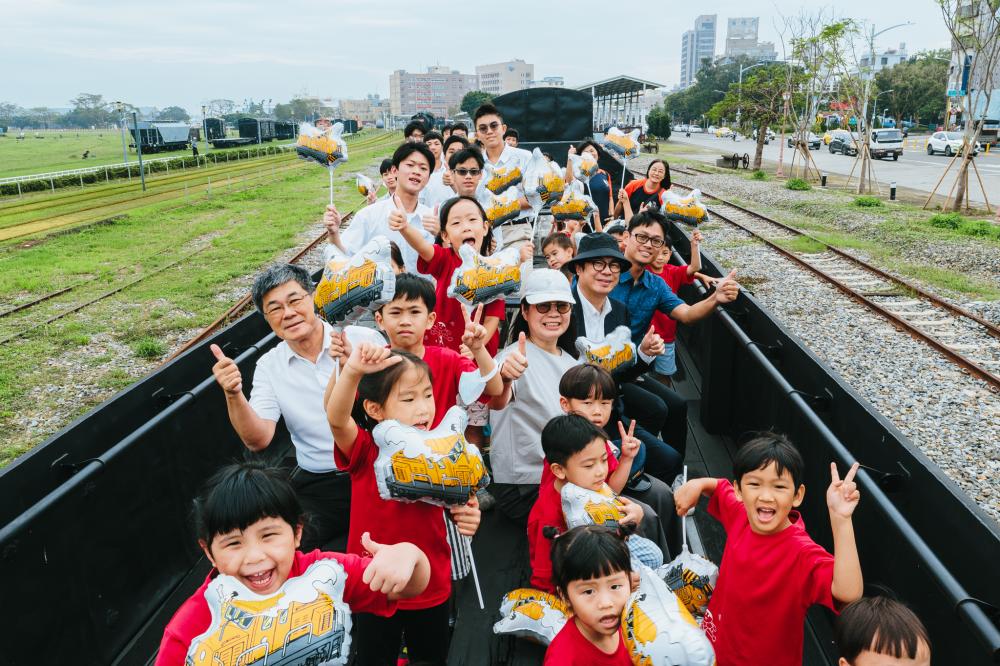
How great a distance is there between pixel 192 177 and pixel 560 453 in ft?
126

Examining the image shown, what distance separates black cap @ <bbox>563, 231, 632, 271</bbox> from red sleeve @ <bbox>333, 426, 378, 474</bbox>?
198cm

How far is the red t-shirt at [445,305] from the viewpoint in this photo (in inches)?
170

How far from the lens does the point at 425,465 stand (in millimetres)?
2123

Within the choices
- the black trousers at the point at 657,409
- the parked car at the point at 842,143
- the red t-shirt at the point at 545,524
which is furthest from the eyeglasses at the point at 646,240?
the parked car at the point at 842,143

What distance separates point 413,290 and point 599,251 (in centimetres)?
137

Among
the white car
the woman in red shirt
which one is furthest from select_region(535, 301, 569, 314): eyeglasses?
the white car

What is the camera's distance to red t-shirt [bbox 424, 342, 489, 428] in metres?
3.01

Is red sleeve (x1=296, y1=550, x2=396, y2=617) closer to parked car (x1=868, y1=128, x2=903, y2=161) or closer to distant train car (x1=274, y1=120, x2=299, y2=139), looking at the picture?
parked car (x1=868, y1=128, x2=903, y2=161)

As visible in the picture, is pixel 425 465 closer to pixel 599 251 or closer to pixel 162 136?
pixel 599 251

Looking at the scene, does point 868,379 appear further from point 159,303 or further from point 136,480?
point 159,303

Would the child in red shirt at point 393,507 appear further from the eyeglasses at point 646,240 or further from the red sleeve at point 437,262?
the eyeglasses at point 646,240

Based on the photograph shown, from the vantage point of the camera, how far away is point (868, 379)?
7891mm

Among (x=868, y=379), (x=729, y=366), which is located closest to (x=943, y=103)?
(x=868, y=379)

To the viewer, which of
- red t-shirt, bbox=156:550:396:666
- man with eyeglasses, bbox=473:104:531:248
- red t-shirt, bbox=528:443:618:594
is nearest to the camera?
red t-shirt, bbox=156:550:396:666
